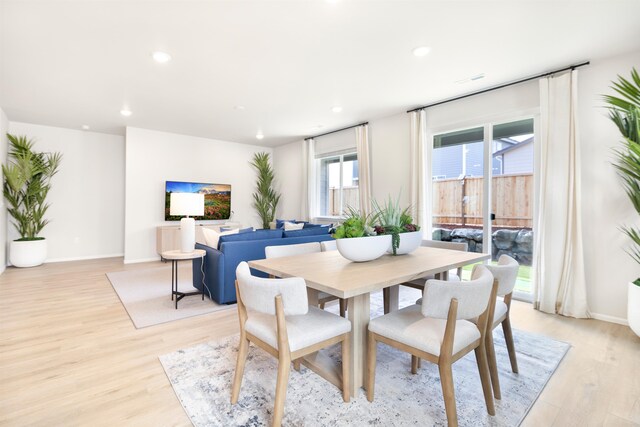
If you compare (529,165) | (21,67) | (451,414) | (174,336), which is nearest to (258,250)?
(174,336)

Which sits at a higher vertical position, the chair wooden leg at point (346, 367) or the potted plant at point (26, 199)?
the potted plant at point (26, 199)

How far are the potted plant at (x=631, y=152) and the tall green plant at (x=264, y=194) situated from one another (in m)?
6.02

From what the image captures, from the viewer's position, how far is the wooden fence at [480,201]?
146 inches

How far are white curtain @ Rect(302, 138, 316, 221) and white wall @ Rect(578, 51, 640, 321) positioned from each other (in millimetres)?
4511

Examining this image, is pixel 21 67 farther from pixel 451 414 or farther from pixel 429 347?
pixel 451 414

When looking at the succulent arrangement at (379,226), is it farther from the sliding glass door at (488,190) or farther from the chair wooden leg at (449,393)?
the sliding glass door at (488,190)

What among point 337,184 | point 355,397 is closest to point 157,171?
point 337,184

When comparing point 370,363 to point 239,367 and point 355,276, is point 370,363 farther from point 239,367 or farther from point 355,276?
point 239,367

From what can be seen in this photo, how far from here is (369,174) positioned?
5344mm

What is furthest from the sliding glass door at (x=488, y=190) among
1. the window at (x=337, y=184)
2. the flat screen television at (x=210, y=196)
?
the flat screen television at (x=210, y=196)

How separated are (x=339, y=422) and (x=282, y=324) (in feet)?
2.11

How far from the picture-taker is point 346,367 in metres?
1.74

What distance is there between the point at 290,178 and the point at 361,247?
5564 mm

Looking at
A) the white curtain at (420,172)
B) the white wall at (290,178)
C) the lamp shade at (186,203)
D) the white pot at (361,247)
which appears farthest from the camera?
the white wall at (290,178)
